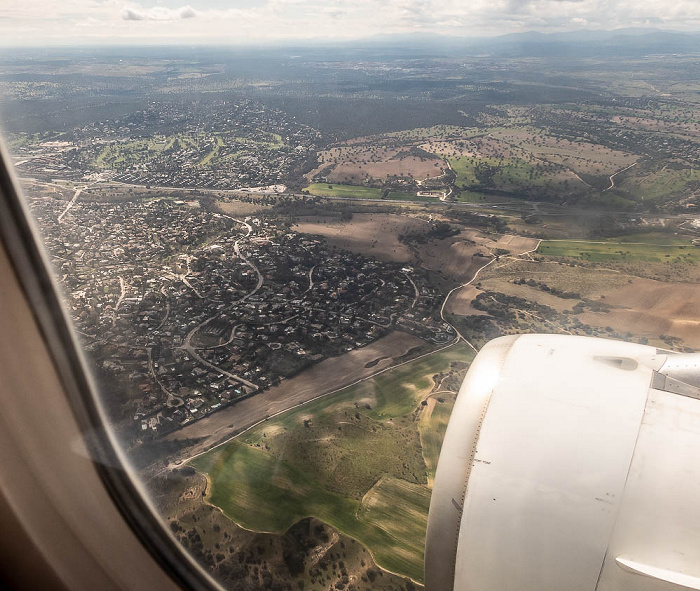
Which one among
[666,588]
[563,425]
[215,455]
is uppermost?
[563,425]

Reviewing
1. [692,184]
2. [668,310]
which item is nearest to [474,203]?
[692,184]

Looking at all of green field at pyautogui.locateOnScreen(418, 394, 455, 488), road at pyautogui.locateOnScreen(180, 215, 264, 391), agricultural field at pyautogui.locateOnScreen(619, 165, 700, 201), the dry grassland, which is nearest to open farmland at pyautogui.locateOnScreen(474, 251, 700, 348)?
green field at pyautogui.locateOnScreen(418, 394, 455, 488)

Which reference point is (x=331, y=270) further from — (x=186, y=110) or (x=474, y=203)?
(x=186, y=110)

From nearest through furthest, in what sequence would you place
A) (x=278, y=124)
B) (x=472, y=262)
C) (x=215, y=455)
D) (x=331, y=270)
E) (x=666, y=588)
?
(x=666, y=588) < (x=215, y=455) < (x=331, y=270) < (x=472, y=262) < (x=278, y=124)

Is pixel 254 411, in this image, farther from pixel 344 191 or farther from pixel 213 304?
pixel 344 191

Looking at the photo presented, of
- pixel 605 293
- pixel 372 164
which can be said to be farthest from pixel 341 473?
pixel 372 164

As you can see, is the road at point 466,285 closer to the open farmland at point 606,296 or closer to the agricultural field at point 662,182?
the open farmland at point 606,296
